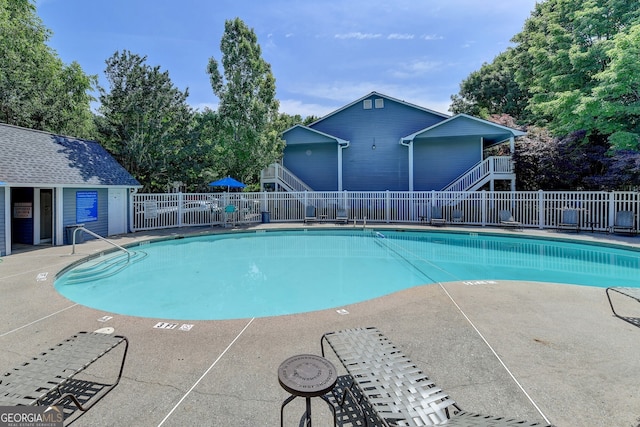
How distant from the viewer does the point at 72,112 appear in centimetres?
1928

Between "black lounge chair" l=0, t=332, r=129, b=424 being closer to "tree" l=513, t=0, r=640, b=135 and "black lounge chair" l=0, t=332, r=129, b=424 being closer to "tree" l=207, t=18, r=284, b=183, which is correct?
"tree" l=207, t=18, r=284, b=183

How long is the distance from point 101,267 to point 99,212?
4.69 meters

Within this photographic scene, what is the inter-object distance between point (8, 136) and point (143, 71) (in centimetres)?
658

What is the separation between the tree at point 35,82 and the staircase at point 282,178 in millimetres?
11033

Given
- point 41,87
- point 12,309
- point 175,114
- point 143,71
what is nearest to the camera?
point 12,309

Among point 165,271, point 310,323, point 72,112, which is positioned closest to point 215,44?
point 72,112

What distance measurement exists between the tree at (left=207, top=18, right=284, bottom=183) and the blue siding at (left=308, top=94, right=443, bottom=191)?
5.48 meters

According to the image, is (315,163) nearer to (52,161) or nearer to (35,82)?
(52,161)

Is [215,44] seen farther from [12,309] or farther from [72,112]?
[12,309]

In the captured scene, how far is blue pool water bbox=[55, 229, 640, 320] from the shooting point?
6.29 metres

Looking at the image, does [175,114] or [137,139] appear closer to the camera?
[137,139]

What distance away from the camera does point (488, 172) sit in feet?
51.5

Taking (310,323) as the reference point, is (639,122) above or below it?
above

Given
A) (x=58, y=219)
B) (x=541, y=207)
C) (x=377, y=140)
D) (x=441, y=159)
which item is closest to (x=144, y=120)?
(x=58, y=219)
